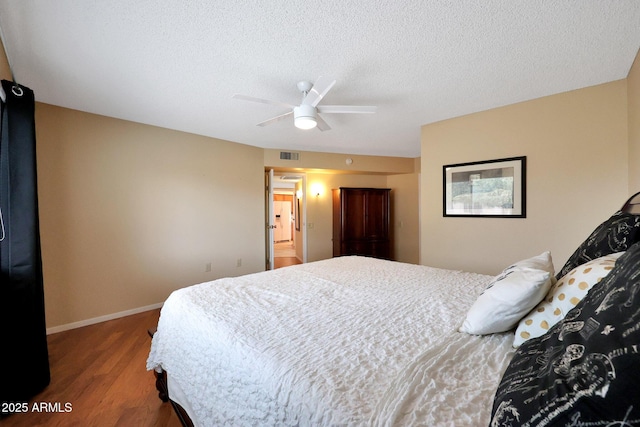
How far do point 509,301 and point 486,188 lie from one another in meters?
2.32

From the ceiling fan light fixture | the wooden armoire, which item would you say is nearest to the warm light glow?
the wooden armoire

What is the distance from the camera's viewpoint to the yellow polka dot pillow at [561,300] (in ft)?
2.97

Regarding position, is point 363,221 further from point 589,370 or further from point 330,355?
point 589,370

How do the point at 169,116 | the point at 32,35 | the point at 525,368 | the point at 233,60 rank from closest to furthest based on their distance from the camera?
1. the point at 525,368
2. the point at 32,35
3. the point at 233,60
4. the point at 169,116

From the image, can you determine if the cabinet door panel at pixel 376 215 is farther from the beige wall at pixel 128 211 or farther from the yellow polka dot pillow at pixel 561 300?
the yellow polka dot pillow at pixel 561 300

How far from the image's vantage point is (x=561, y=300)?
95cm

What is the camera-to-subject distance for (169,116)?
119 inches

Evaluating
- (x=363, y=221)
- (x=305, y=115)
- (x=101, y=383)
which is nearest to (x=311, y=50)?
(x=305, y=115)

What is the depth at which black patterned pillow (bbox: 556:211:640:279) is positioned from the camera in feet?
3.66

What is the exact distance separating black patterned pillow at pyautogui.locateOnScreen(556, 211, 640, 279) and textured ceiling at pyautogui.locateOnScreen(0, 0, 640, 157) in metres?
1.19

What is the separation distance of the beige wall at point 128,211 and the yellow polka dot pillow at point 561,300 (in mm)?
3812

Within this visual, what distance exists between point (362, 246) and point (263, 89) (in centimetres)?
358

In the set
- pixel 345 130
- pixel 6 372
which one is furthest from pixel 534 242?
pixel 6 372

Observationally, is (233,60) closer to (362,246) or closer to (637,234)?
(637,234)
